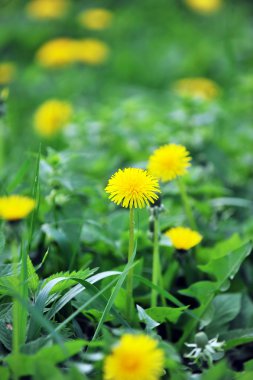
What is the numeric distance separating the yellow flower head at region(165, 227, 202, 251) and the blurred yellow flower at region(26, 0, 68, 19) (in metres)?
4.17

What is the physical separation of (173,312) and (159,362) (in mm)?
419

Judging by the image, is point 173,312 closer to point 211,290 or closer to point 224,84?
point 211,290

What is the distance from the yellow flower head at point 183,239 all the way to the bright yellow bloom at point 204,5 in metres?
4.21

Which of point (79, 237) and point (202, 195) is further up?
point (202, 195)

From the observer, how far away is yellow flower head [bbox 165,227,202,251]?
5.08 feet

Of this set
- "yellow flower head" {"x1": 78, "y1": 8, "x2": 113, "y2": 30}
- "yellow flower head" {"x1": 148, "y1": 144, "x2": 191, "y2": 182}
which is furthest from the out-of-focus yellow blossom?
"yellow flower head" {"x1": 148, "y1": 144, "x2": 191, "y2": 182}

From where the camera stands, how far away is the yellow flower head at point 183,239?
155 cm

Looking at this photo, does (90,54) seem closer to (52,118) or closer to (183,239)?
(52,118)

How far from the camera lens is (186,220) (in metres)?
1.97

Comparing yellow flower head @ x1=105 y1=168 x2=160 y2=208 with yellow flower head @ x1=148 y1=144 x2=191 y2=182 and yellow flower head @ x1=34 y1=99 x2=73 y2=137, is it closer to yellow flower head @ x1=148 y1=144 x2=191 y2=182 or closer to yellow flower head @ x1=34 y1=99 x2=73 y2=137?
yellow flower head @ x1=148 y1=144 x2=191 y2=182

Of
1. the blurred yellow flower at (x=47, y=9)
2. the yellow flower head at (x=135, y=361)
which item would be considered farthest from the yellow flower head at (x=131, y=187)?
the blurred yellow flower at (x=47, y=9)

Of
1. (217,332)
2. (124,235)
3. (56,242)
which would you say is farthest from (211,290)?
(56,242)

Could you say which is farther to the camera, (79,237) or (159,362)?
(79,237)

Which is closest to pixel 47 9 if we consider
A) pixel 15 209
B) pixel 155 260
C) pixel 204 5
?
pixel 204 5
